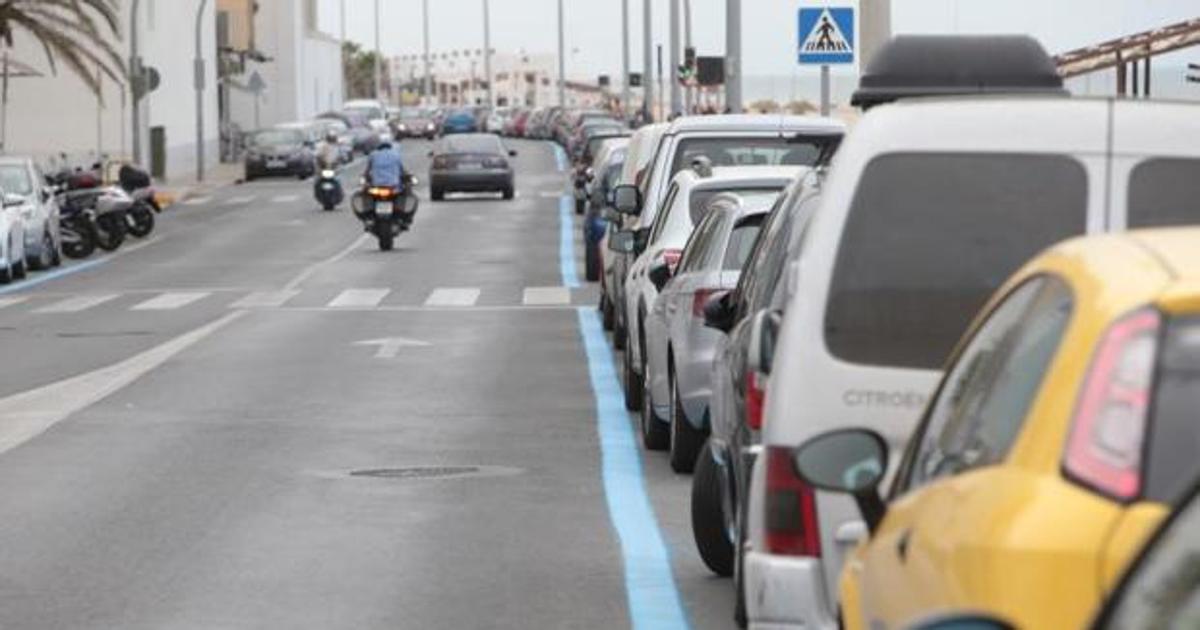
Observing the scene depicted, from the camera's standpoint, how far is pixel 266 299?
33.9 metres

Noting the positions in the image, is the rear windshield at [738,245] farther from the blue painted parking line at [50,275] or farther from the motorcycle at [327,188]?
the motorcycle at [327,188]

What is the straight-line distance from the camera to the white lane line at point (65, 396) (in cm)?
1841

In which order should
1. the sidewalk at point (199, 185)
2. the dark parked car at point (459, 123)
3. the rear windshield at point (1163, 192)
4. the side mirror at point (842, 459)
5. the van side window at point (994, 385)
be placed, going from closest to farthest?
the van side window at point (994, 385) < the side mirror at point (842, 459) < the rear windshield at point (1163, 192) < the sidewalk at point (199, 185) < the dark parked car at point (459, 123)

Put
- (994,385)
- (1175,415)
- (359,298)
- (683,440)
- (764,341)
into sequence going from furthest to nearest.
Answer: (359,298) → (683,440) → (764,341) → (994,385) → (1175,415)

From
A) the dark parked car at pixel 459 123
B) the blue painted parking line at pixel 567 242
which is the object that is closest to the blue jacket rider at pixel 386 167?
the blue painted parking line at pixel 567 242

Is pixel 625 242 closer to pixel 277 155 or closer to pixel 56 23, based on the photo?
pixel 56 23

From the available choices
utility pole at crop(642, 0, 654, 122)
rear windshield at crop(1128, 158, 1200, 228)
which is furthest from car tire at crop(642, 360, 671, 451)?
utility pole at crop(642, 0, 654, 122)

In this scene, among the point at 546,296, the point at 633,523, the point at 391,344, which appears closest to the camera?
the point at 633,523

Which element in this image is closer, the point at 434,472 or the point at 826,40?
the point at 434,472

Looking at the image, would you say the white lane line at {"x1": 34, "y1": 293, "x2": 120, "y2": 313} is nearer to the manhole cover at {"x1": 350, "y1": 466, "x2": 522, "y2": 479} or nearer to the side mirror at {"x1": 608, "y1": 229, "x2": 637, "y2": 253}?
the side mirror at {"x1": 608, "y1": 229, "x2": 637, "y2": 253}

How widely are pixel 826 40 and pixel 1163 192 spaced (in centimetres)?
2379

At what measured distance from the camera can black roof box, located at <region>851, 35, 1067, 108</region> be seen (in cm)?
1202

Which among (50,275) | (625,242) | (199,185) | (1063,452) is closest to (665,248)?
(625,242)

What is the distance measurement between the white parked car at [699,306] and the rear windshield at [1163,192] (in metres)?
7.11
